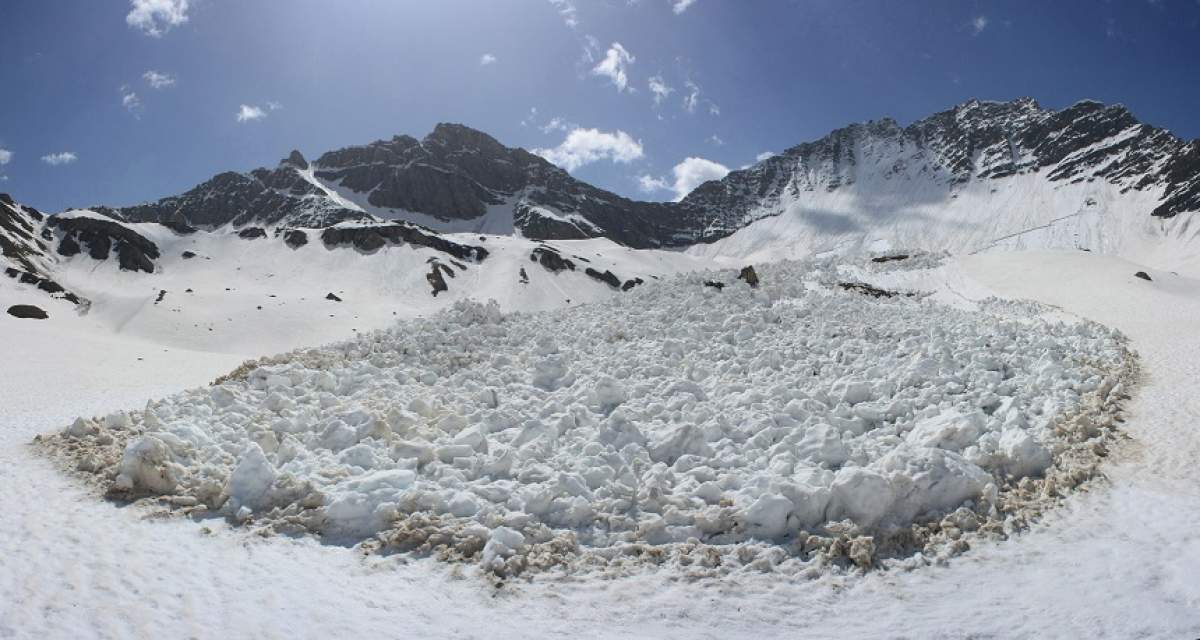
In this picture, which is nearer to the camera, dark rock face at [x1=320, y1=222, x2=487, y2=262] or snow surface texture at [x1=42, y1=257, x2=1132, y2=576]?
snow surface texture at [x1=42, y1=257, x2=1132, y2=576]

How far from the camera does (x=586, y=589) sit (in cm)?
794

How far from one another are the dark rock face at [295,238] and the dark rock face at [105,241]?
13.0 meters

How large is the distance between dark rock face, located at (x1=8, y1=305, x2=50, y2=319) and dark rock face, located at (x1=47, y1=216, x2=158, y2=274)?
976 inches

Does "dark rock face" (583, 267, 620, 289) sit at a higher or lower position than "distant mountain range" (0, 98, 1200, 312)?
lower

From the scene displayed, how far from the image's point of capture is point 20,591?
7.24m

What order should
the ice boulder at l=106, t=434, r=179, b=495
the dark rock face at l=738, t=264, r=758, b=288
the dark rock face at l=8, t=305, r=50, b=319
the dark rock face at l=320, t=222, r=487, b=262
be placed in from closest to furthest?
the ice boulder at l=106, t=434, r=179, b=495 → the dark rock face at l=738, t=264, r=758, b=288 → the dark rock face at l=8, t=305, r=50, b=319 → the dark rock face at l=320, t=222, r=487, b=262

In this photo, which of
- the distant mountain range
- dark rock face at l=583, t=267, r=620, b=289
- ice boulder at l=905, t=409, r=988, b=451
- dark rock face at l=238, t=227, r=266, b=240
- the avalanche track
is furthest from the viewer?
the distant mountain range

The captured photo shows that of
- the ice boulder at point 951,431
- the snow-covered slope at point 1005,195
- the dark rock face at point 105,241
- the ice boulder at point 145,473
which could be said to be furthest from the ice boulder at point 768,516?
the snow-covered slope at point 1005,195

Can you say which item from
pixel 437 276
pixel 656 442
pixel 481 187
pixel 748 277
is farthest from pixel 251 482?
pixel 481 187

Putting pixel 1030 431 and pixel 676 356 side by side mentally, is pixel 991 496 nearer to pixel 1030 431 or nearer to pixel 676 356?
pixel 1030 431

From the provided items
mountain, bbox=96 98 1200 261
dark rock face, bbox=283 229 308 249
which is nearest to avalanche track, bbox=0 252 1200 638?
dark rock face, bbox=283 229 308 249

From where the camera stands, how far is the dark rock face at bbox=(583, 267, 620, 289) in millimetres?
70144

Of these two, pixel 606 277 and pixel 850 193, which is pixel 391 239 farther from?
pixel 850 193

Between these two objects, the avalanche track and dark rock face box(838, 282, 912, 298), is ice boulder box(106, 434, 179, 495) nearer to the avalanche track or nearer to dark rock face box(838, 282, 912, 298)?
the avalanche track
